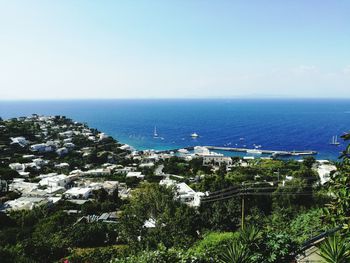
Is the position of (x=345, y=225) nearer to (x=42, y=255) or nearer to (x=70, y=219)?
(x=42, y=255)

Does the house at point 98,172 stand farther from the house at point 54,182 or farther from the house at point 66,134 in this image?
the house at point 66,134

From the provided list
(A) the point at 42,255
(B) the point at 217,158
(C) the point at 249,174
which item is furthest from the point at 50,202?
(B) the point at 217,158

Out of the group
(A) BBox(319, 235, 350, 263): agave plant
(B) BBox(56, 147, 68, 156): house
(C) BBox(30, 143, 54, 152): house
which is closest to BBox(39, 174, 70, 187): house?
(B) BBox(56, 147, 68, 156): house

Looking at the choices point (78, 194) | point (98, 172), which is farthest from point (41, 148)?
point (78, 194)

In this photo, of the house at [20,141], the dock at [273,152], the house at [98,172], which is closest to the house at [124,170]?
the house at [98,172]

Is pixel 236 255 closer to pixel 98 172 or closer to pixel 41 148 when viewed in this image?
pixel 98 172
